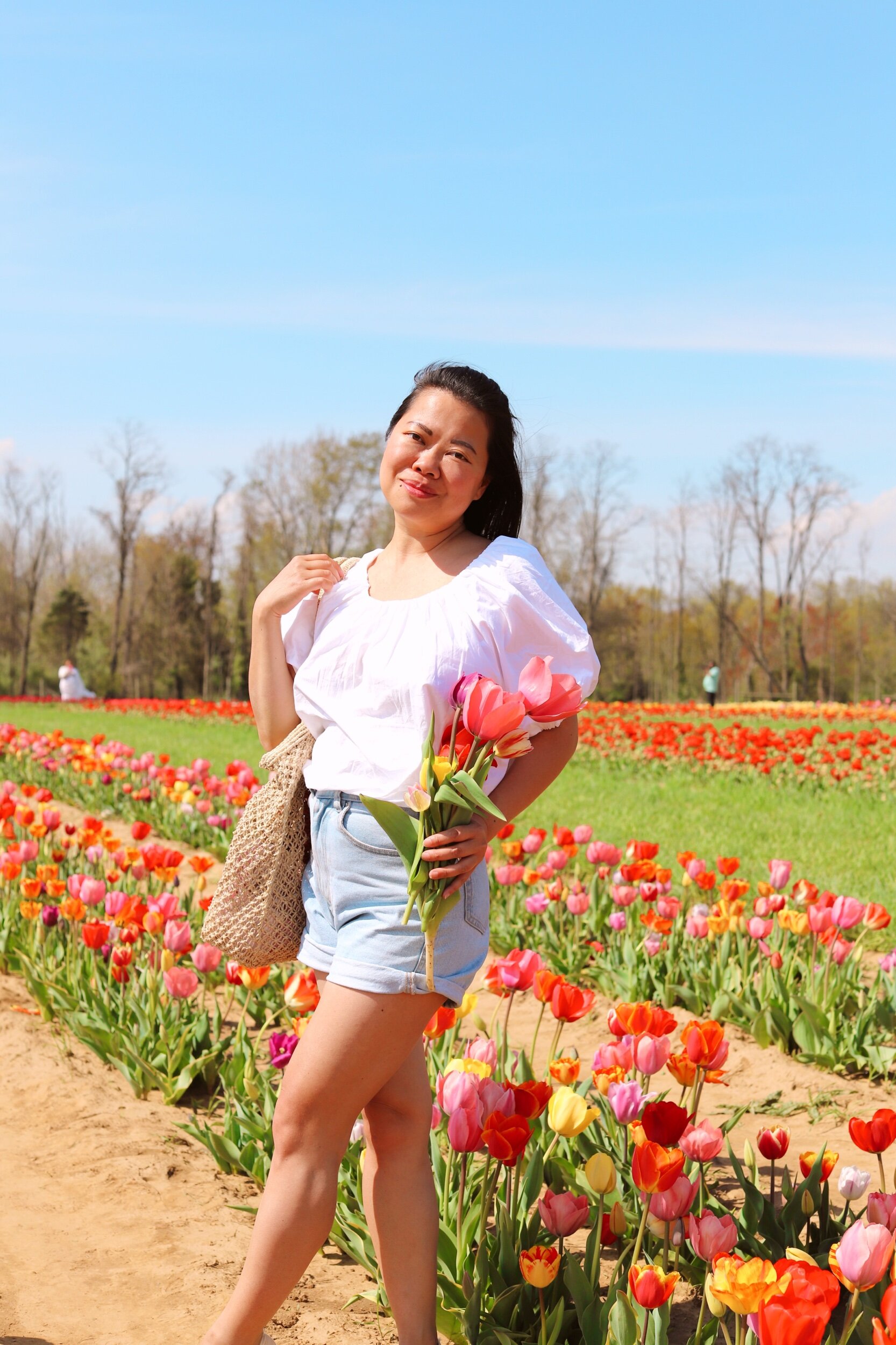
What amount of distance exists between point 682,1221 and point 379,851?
1020mm

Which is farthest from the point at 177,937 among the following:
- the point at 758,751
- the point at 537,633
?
the point at 758,751

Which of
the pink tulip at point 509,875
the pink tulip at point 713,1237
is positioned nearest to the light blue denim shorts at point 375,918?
the pink tulip at point 713,1237

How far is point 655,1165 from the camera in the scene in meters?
1.91

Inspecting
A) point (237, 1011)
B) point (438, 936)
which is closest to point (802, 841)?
point (237, 1011)

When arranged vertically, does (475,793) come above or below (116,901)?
above

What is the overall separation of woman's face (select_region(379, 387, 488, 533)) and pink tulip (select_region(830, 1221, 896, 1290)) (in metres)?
1.36

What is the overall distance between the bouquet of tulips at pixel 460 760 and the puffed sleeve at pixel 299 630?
450 millimetres

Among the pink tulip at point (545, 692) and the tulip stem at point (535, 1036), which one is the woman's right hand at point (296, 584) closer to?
the pink tulip at point (545, 692)

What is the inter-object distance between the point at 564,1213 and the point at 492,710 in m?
0.96

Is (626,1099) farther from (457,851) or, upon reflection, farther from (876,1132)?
(457,851)

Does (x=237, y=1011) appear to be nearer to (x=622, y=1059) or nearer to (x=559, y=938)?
(x=559, y=938)

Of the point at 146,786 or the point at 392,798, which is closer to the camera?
the point at 392,798

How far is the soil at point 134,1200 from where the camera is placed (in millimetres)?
Answer: 2408

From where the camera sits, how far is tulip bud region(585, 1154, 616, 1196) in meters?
2.02
